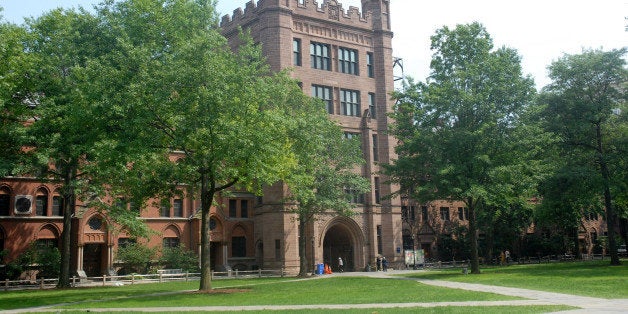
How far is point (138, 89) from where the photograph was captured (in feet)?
81.1

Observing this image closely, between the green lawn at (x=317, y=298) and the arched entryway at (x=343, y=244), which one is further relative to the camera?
the arched entryway at (x=343, y=244)

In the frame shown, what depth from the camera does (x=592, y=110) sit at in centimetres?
4119

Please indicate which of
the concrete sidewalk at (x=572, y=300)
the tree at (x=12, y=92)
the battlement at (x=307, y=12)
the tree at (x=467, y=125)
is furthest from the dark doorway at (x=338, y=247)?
the concrete sidewalk at (x=572, y=300)

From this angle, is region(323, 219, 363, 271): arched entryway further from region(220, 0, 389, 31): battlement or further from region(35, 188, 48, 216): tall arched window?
region(35, 188, 48, 216): tall arched window

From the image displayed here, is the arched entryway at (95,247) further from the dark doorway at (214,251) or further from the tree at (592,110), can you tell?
the tree at (592,110)

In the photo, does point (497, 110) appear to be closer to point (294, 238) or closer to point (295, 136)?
point (295, 136)

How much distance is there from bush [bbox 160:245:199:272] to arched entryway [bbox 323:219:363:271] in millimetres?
12560

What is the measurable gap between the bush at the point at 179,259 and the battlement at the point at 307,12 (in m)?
19.4

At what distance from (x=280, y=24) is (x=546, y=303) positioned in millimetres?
37337

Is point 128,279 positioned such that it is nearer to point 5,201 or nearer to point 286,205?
point 5,201

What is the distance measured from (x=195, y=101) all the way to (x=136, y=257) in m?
23.1

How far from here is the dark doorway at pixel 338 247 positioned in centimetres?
5319

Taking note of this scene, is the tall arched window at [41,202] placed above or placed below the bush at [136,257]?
above

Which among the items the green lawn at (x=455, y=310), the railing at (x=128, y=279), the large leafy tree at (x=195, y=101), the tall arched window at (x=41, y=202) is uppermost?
the large leafy tree at (x=195, y=101)
